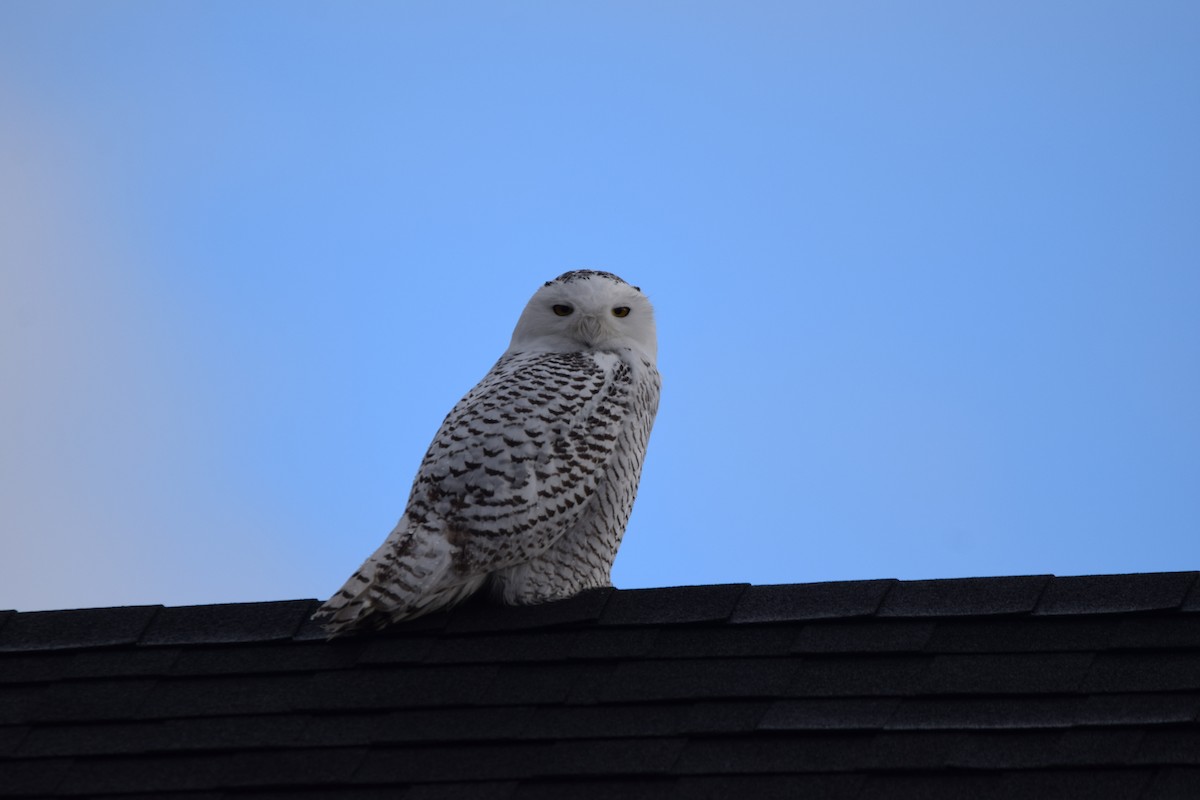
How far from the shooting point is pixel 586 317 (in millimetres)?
4785

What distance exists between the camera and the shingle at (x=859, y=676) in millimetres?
3156

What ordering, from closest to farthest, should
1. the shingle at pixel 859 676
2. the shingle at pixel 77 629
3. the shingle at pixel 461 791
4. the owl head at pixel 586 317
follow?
1. the shingle at pixel 461 791
2. the shingle at pixel 859 676
3. the shingle at pixel 77 629
4. the owl head at pixel 586 317

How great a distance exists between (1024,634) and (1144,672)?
276 mm

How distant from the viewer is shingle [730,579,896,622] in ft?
11.1

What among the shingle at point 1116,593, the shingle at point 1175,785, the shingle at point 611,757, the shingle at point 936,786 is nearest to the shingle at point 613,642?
the shingle at point 611,757

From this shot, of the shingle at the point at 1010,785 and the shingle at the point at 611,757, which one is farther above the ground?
the shingle at the point at 611,757

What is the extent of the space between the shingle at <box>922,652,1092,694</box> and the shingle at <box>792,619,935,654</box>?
0.27 feet

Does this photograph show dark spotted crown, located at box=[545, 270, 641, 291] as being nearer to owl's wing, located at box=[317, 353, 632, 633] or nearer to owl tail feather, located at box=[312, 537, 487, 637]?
owl's wing, located at box=[317, 353, 632, 633]

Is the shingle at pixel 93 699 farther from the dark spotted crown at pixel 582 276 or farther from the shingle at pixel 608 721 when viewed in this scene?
the dark spotted crown at pixel 582 276

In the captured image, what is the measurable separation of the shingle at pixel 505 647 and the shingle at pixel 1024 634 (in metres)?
0.83

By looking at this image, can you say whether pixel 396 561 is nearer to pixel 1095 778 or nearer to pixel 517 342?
pixel 517 342

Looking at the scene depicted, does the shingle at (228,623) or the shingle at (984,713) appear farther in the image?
the shingle at (228,623)

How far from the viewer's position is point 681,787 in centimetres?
297

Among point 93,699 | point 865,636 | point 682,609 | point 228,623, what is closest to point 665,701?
point 682,609
